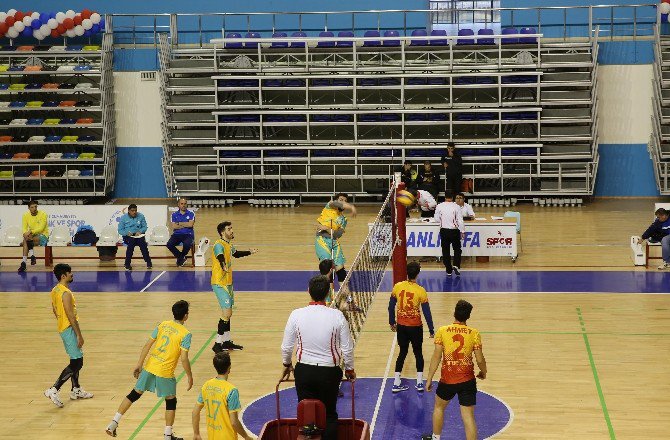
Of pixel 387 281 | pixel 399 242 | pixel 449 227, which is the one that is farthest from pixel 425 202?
pixel 399 242

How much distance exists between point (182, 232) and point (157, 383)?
11.8 meters

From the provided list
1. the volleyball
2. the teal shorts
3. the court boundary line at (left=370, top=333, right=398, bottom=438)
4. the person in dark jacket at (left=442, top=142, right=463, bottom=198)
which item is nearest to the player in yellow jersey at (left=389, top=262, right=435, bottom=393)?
the court boundary line at (left=370, top=333, right=398, bottom=438)

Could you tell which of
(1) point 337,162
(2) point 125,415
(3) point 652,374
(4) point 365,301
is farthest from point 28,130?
(3) point 652,374

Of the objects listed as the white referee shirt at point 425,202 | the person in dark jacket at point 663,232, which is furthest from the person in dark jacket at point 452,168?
the person in dark jacket at point 663,232

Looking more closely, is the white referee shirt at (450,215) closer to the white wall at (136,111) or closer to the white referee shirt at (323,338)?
the white referee shirt at (323,338)

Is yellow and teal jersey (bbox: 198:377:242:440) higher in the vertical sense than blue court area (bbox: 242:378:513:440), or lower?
higher

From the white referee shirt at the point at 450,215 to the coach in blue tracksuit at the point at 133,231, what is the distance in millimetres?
6962

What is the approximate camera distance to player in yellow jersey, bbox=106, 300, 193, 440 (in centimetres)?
1169

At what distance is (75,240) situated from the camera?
78.6ft

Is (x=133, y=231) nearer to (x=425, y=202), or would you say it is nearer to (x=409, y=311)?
(x=425, y=202)

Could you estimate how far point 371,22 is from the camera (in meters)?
33.8

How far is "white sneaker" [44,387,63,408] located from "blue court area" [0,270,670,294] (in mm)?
7521

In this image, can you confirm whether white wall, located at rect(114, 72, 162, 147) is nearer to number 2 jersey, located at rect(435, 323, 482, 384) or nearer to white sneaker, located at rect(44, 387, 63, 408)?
white sneaker, located at rect(44, 387, 63, 408)

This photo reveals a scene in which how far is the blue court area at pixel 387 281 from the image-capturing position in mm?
20578
